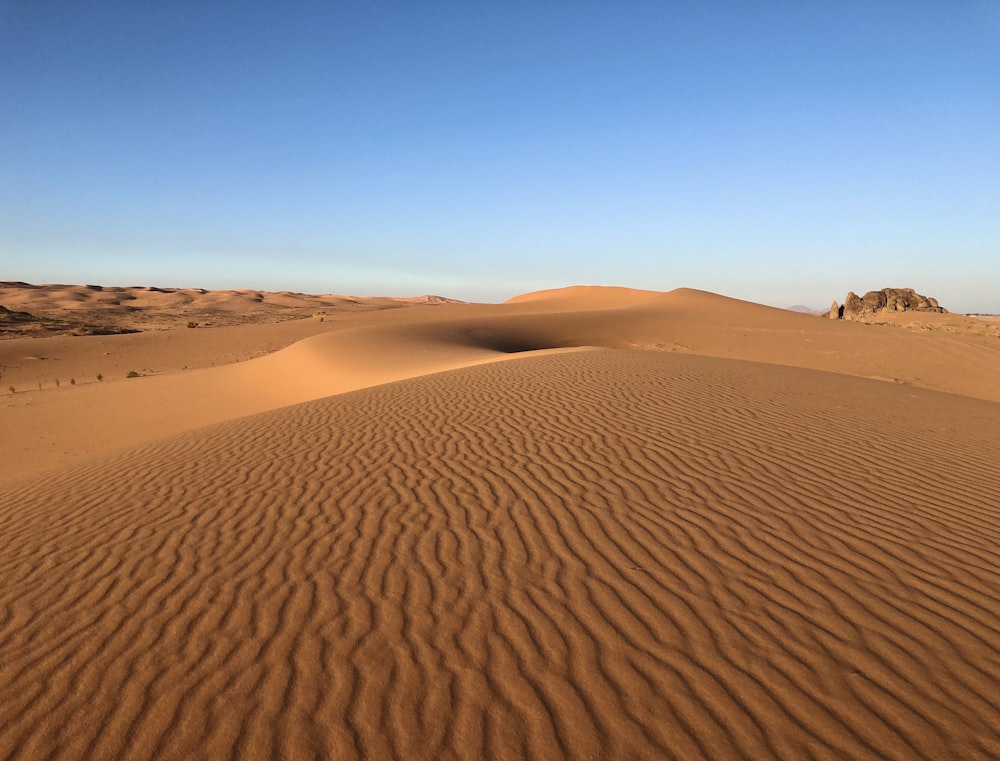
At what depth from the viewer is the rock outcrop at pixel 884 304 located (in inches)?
1539

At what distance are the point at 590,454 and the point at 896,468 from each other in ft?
12.0

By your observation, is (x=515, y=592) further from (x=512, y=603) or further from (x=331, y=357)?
(x=331, y=357)

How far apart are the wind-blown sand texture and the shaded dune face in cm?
2

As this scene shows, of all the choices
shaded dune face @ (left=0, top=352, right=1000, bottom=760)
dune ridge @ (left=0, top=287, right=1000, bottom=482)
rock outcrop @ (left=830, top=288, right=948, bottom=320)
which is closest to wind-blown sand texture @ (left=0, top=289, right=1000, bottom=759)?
shaded dune face @ (left=0, top=352, right=1000, bottom=760)

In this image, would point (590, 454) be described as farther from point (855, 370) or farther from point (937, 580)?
point (855, 370)

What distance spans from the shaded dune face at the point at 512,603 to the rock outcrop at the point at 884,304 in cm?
3887

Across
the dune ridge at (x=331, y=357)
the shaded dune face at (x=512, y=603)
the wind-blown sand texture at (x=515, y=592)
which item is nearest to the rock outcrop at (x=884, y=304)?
the dune ridge at (x=331, y=357)

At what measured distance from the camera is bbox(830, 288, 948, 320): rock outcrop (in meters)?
39.1

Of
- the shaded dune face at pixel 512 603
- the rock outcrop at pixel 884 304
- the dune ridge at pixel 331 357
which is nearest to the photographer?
the shaded dune face at pixel 512 603

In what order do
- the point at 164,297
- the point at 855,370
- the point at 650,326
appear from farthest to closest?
the point at 164,297
the point at 650,326
the point at 855,370

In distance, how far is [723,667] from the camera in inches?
122

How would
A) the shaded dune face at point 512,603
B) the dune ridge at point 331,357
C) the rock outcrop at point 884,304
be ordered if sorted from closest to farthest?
1. the shaded dune face at point 512,603
2. the dune ridge at point 331,357
3. the rock outcrop at point 884,304

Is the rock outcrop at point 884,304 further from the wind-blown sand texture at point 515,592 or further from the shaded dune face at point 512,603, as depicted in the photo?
the shaded dune face at point 512,603

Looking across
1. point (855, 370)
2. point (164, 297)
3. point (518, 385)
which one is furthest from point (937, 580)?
point (164, 297)
